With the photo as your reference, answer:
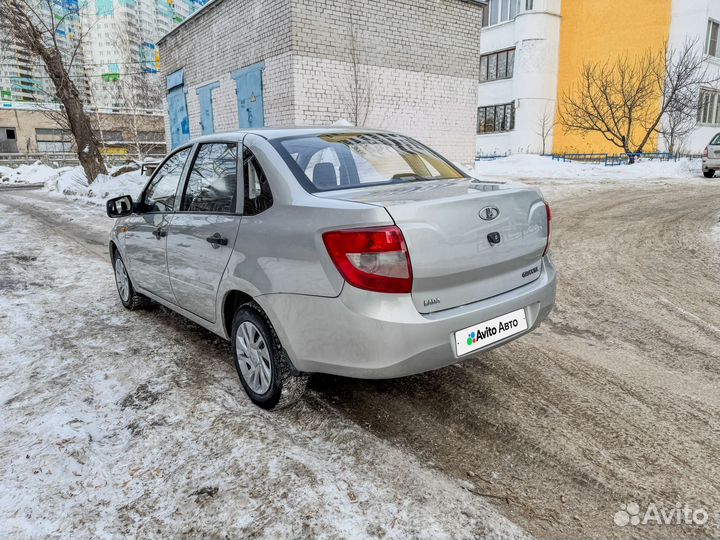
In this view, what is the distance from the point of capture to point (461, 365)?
3559 millimetres

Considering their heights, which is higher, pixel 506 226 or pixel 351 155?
pixel 351 155

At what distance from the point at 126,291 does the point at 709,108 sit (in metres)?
31.5

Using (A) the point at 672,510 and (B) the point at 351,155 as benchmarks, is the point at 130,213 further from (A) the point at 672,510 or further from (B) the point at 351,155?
(A) the point at 672,510

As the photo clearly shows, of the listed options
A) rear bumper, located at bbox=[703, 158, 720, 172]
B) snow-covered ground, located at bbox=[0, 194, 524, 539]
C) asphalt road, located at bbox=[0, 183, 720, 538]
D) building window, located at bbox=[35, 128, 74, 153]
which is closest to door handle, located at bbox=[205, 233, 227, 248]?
snow-covered ground, located at bbox=[0, 194, 524, 539]

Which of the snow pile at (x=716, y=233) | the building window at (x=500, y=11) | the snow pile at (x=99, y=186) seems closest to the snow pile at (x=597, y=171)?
the snow pile at (x=716, y=233)

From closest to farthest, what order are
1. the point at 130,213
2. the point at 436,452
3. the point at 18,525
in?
1. the point at 18,525
2. the point at 436,452
3. the point at 130,213

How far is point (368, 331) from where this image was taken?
7.73 ft

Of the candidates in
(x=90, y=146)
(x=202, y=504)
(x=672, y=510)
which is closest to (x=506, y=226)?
(x=672, y=510)

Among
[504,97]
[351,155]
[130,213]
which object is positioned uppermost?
[504,97]

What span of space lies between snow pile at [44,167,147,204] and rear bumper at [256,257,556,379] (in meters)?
11.6

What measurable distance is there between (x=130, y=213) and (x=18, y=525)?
2814 millimetres

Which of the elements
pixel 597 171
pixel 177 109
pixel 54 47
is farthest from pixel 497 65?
pixel 54 47

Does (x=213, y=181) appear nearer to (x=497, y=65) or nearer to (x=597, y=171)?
(x=597, y=171)

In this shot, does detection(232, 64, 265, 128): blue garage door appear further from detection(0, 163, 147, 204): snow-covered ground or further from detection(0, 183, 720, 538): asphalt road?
detection(0, 183, 720, 538): asphalt road
